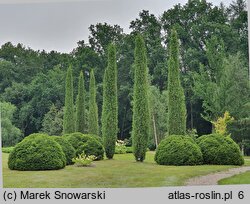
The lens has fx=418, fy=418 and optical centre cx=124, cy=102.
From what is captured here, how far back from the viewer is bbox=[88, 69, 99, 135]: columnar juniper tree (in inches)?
635

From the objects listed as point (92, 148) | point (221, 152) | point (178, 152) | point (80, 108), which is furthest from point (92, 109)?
point (221, 152)

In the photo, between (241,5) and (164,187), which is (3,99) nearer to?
(164,187)

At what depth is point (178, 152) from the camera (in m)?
12.0

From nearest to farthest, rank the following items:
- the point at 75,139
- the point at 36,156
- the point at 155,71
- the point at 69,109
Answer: the point at 36,156
the point at 75,139
the point at 69,109
the point at 155,71

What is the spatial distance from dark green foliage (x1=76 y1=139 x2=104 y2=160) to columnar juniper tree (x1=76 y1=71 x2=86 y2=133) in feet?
10.3

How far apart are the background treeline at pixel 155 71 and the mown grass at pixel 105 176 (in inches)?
135

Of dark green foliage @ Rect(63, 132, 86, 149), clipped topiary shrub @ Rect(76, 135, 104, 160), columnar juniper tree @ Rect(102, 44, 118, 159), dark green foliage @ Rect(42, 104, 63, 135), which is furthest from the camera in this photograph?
dark green foliage @ Rect(42, 104, 63, 135)

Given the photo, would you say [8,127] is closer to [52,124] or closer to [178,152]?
[52,124]

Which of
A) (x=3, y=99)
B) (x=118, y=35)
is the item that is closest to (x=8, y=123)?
(x=3, y=99)

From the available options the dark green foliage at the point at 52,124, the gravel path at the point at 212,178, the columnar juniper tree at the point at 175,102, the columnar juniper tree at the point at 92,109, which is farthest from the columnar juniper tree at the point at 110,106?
the gravel path at the point at 212,178

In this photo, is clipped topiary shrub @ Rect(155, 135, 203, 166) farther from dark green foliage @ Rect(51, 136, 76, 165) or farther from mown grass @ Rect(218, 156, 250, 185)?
dark green foliage @ Rect(51, 136, 76, 165)

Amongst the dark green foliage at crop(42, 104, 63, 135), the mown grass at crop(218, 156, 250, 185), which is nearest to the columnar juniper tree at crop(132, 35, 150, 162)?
the mown grass at crop(218, 156, 250, 185)

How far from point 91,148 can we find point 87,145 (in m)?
0.16

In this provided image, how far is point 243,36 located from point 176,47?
21.8ft
